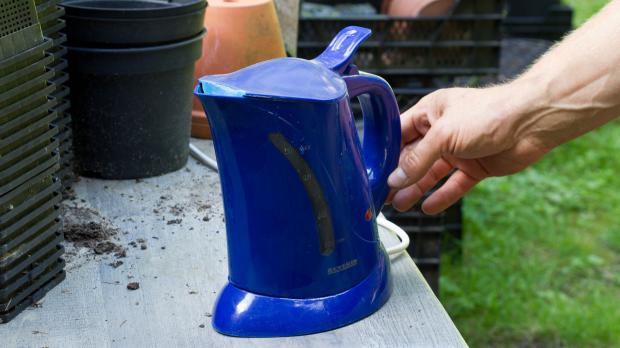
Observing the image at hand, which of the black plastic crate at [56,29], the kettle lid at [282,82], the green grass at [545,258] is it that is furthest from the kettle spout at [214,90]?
the green grass at [545,258]

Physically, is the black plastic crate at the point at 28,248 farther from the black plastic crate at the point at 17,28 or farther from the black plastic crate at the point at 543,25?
the black plastic crate at the point at 543,25

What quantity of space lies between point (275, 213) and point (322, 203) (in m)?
0.06

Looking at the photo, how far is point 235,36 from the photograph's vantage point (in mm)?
1706

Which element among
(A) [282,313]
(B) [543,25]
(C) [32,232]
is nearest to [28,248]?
(C) [32,232]

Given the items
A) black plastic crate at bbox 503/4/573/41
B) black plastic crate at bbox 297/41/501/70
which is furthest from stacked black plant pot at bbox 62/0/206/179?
black plastic crate at bbox 503/4/573/41

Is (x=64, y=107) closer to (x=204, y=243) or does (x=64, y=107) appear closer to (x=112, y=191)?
(x=112, y=191)

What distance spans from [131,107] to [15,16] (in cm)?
46

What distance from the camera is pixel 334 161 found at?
1.01 meters

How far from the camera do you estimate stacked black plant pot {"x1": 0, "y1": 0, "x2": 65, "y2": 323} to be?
3.40 ft

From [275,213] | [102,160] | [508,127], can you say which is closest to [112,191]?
[102,160]

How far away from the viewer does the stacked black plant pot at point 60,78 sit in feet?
4.29

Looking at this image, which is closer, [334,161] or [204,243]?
[334,161]

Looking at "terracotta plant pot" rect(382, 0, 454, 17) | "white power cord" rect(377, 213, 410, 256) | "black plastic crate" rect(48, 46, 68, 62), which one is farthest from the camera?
"terracotta plant pot" rect(382, 0, 454, 17)

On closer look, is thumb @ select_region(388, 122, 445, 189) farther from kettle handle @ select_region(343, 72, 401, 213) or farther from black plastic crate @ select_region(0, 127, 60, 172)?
black plastic crate @ select_region(0, 127, 60, 172)
